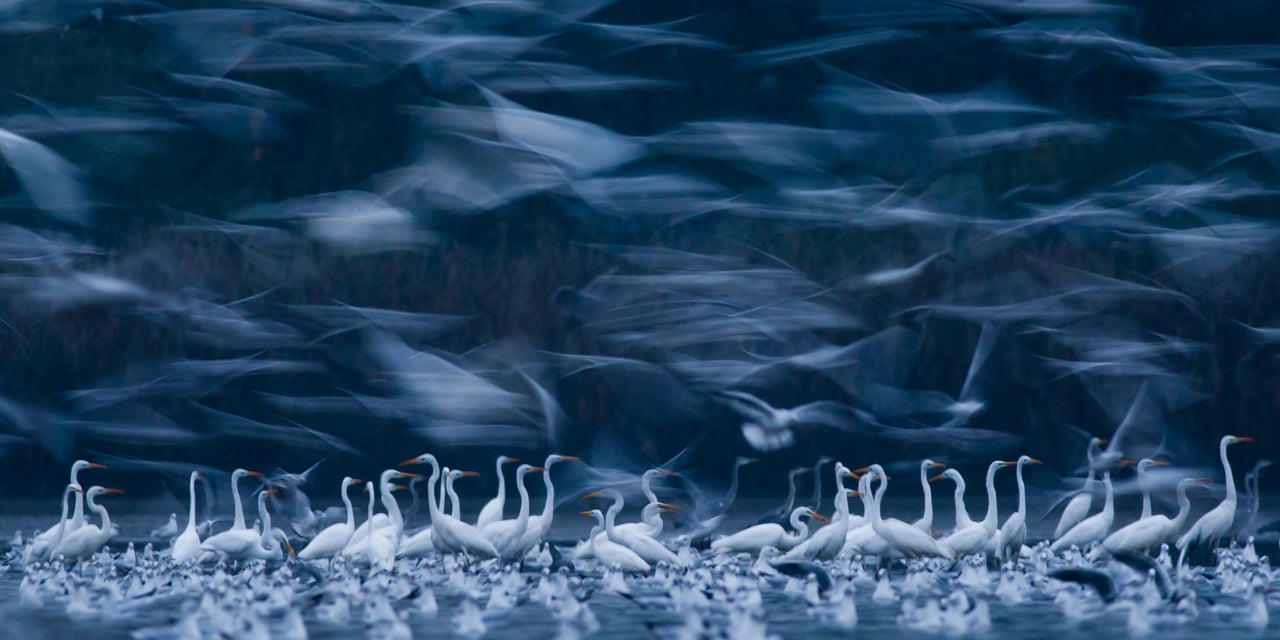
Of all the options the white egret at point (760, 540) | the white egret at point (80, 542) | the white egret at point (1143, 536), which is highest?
the white egret at point (1143, 536)

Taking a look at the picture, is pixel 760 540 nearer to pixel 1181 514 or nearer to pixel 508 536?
pixel 508 536

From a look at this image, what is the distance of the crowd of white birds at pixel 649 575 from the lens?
14438 mm

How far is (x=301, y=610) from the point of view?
1542cm

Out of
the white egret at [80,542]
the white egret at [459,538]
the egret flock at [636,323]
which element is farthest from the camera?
the white egret at [80,542]

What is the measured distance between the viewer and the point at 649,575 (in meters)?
18.2

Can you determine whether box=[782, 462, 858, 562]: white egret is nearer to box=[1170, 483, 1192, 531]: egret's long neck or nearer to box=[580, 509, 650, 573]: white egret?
box=[580, 509, 650, 573]: white egret

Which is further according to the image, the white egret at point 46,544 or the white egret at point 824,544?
the white egret at point 46,544

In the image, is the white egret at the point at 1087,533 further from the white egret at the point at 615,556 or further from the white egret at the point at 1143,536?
the white egret at the point at 615,556

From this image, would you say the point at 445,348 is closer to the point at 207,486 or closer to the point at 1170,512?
the point at 207,486

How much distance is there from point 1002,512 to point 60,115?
18824mm

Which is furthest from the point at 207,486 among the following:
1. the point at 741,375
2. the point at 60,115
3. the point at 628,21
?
the point at 628,21

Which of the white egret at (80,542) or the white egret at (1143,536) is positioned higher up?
the white egret at (1143,536)

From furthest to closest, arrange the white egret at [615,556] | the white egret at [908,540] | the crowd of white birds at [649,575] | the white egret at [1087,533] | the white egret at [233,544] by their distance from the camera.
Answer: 1. the white egret at [1087,533]
2. the white egret at [233,544]
3. the white egret at [908,540]
4. the white egret at [615,556]
5. the crowd of white birds at [649,575]

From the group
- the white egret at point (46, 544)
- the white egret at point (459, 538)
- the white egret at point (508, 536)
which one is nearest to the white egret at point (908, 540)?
the white egret at point (508, 536)
